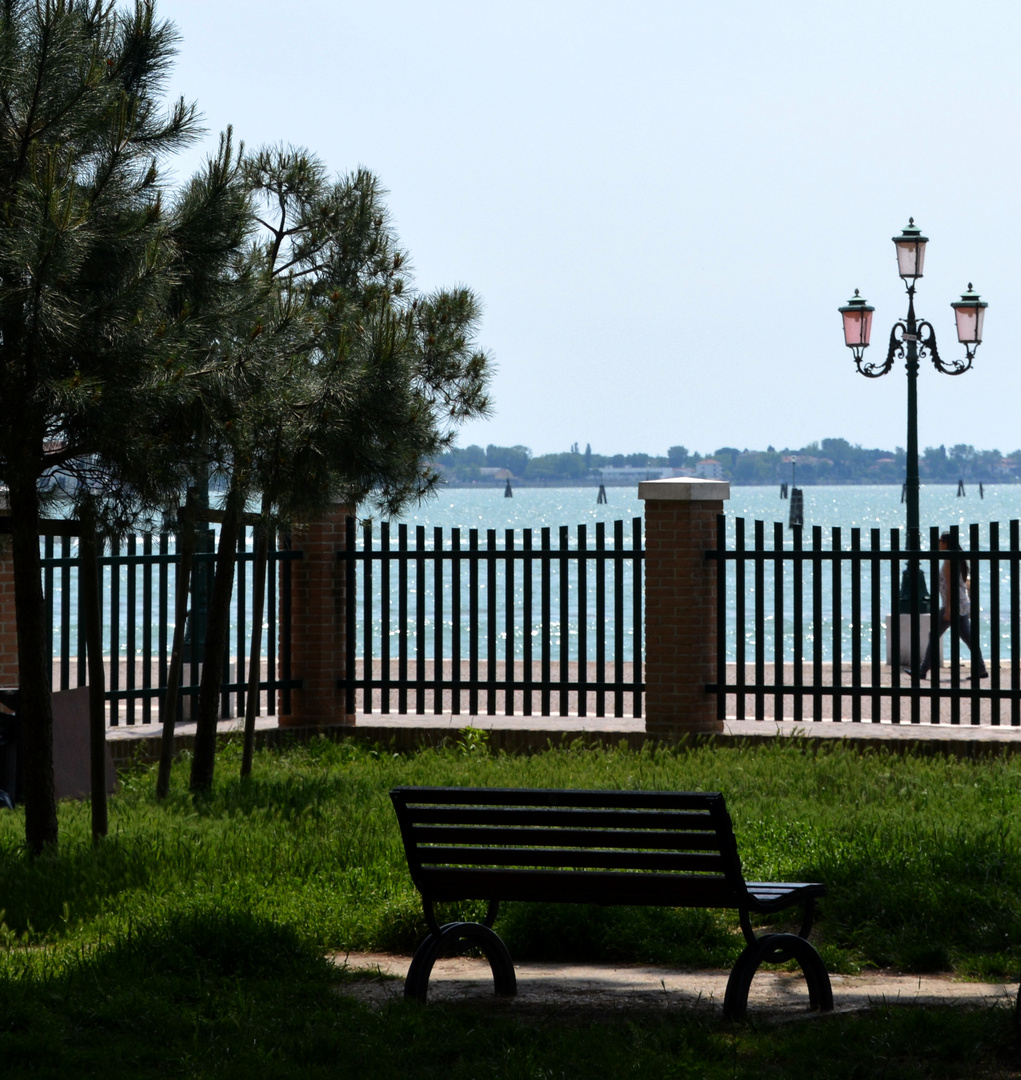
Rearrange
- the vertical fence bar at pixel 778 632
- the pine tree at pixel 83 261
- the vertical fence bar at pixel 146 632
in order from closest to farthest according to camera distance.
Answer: the pine tree at pixel 83 261 < the vertical fence bar at pixel 146 632 < the vertical fence bar at pixel 778 632

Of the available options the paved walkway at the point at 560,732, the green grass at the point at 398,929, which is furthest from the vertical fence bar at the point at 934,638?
the green grass at the point at 398,929

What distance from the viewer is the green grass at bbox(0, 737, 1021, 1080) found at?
181 inches

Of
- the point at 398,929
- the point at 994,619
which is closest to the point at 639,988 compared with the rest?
the point at 398,929

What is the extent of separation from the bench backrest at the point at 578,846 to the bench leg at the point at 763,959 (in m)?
0.18

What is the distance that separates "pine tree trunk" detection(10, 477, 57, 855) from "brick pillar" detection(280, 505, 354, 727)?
4.92 meters

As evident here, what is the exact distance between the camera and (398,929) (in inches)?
247

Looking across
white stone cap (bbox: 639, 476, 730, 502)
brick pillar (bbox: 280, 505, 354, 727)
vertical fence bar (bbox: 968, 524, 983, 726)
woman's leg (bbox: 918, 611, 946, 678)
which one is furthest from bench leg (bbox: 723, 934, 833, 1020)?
woman's leg (bbox: 918, 611, 946, 678)

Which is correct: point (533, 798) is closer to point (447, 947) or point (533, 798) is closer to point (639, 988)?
point (447, 947)

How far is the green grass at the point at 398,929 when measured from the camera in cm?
460

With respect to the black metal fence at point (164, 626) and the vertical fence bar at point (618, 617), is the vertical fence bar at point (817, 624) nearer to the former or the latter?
the vertical fence bar at point (618, 617)

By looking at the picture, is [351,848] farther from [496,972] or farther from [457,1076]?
[457,1076]

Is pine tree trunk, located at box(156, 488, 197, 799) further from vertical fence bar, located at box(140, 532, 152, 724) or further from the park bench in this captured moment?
the park bench

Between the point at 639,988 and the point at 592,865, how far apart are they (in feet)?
2.28

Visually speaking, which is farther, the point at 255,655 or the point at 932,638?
the point at 932,638
